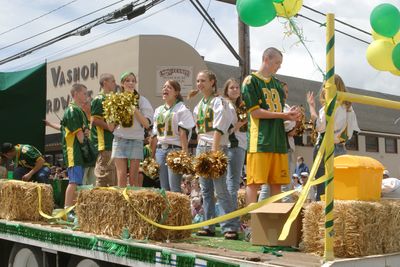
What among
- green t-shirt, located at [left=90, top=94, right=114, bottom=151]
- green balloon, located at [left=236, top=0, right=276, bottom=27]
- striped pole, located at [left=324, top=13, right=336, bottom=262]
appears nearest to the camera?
striped pole, located at [left=324, top=13, right=336, bottom=262]

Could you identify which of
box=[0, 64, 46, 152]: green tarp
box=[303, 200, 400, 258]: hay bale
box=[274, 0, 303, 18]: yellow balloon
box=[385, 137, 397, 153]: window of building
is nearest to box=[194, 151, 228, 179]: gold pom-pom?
box=[274, 0, 303, 18]: yellow balloon

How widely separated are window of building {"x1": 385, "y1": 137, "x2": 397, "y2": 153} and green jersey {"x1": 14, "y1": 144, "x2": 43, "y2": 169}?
88.1 feet

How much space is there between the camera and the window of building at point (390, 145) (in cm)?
3239

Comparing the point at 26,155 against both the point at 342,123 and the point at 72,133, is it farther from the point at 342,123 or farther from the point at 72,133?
the point at 342,123

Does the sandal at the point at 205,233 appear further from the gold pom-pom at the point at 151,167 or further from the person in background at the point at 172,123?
the gold pom-pom at the point at 151,167

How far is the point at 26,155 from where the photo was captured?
8766 mm

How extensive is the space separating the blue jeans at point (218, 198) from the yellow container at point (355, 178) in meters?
1.48

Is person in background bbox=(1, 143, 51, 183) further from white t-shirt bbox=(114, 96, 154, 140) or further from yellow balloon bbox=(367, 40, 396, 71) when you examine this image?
yellow balloon bbox=(367, 40, 396, 71)

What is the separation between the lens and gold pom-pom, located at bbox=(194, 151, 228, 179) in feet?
18.1

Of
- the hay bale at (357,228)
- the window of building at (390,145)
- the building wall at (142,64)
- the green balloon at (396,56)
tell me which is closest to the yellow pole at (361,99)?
the hay bale at (357,228)

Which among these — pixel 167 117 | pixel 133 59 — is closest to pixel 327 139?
pixel 167 117

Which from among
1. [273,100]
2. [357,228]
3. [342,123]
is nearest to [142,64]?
[342,123]

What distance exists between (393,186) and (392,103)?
97 centimetres

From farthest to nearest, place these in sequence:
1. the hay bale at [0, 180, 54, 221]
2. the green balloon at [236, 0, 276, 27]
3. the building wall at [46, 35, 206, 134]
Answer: the building wall at [46, 35, 206, 134] → the hay bale at [0, 180, 54, 221] → the green balloon at [236, 0, 276, 27]
